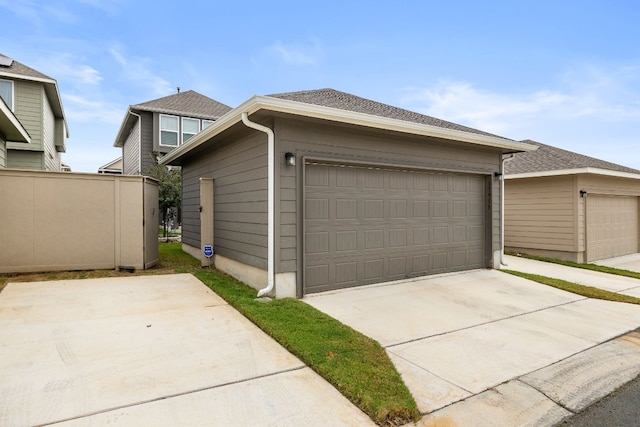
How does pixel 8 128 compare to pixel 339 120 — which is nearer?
pixel 339 120

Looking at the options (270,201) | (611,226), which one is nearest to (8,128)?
(270,201)

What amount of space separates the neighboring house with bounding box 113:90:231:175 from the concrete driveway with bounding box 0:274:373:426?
37.4ft

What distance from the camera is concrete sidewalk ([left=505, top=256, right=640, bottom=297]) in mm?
6449

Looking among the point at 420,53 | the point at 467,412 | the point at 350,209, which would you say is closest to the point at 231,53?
the point at 420,53

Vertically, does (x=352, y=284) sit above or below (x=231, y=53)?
below

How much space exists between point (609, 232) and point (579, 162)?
8.50ft

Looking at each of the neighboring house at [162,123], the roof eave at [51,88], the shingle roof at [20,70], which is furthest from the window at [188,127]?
→ the shingle roof at [20,70]

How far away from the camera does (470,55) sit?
1061 cm

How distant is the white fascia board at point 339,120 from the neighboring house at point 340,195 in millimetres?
19

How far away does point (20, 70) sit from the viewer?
11.5 m

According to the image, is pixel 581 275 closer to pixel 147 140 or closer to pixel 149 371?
pixel 149 371

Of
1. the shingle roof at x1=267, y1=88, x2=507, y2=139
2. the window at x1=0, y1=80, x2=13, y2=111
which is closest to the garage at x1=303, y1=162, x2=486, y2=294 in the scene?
the shingle roof at x1=267, y1=88, x2=507, y2=139

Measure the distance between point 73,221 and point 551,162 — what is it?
487 inches

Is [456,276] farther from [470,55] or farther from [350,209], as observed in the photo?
[470,55]
